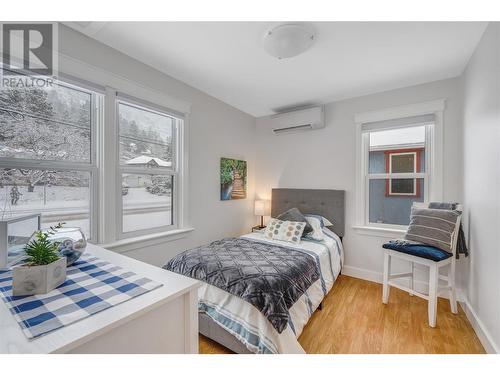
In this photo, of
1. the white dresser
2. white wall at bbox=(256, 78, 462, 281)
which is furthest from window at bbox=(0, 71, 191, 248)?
white wall at bbox=(256, 78, 462, 281)

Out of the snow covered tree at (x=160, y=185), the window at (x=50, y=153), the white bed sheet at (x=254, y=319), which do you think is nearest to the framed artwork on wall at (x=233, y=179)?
the snow covered tree at (x=160, y=185)

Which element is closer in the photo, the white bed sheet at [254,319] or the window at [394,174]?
the white bed sheet at [254,319]

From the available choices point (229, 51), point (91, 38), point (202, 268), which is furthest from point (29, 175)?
point (229, 51)

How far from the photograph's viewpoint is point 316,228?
9.20 feet

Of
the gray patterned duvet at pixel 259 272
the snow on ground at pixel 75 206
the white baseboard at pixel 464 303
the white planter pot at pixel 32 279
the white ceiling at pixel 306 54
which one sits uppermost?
the white ceiling at pixel 306 54

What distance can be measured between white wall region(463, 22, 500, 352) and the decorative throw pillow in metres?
1.53

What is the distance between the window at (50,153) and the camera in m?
1.58

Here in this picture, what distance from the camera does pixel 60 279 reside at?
863mm

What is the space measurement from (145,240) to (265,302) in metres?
1.43

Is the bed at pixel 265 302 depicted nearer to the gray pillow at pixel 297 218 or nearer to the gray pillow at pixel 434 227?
the gray pillow at pixel 297 218

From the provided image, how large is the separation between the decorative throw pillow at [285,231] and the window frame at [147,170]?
3.77 feet

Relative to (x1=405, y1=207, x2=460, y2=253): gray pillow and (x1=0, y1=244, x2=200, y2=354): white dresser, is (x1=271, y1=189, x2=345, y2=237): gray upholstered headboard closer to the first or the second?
(x1=405, y1=207, x2=460, y2=253): gray pillow
